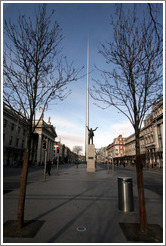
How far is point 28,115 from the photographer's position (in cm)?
485

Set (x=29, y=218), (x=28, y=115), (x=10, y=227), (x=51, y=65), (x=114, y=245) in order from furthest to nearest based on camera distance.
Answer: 1. (x=51, y=65)
2. (x=28, y=115)
3. (x=29, y=218)
4. (x=10, y=227)
5. (x=114, y=245)

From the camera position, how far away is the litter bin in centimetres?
533

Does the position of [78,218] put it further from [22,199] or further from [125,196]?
[125,196]

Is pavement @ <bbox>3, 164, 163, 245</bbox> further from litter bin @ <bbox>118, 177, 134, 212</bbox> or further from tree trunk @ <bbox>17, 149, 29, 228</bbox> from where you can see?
tree trunk @ <bbox>17, 149, 29, 228</bbox>

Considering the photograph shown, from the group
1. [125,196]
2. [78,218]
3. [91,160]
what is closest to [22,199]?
[78,218]

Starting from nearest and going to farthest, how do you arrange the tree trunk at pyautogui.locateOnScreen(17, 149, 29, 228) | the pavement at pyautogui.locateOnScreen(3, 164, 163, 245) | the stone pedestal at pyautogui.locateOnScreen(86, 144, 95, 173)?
1. the pavement at pyautogui.locateOnScreen(3, 164, 163, 245)
2. the tree trunk at pyautogui.locateOnScreen(17, 149, 29, 228)
3. the stone pedestal at pyautogui.locateOnScreen(86, 144, 95, 173)

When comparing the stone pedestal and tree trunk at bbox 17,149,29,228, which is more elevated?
tree trunk at bbox 17,149,29,228

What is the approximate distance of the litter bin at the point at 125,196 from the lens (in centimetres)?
533

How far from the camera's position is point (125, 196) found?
544cm

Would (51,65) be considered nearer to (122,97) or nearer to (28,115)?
(28,115)

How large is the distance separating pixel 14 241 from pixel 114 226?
2.38 meters

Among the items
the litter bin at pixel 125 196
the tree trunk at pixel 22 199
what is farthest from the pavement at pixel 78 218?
the tree trunk at pixel 22 199

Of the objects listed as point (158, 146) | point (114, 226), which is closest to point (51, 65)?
point (114, 226)

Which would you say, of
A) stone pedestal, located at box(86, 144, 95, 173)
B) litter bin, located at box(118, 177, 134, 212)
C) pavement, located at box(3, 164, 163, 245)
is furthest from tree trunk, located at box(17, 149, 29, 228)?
stone pedestal, located at box(86, 144, 95, 173)
